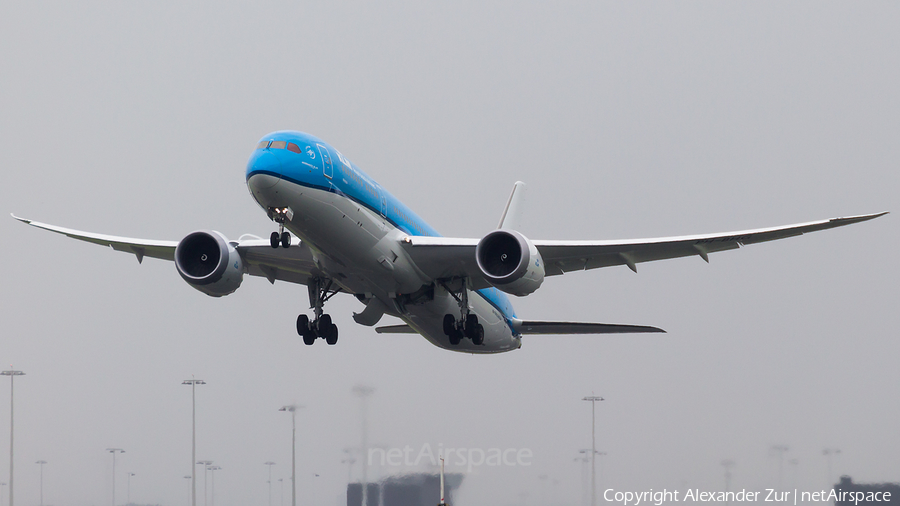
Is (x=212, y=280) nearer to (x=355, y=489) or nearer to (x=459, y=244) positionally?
(x=459, y=244)

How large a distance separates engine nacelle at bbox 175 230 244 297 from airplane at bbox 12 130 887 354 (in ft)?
0.09

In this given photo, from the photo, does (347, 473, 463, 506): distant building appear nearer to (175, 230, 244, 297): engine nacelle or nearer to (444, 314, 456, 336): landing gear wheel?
(444, 314, 456, 336): landing gear wheel

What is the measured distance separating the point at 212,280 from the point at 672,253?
42.2 ft

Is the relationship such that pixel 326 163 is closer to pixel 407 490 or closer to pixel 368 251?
pixel 368 251

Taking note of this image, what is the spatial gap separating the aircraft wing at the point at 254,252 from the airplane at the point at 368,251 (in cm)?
4

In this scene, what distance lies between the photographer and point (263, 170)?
23234 mm

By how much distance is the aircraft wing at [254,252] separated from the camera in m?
28.5

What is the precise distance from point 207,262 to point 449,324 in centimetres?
731

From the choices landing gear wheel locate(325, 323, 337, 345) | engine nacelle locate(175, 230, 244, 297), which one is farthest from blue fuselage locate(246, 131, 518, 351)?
engine nacelle locate(175, 230, 244, 297)

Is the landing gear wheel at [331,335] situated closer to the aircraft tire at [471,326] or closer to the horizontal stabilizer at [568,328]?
the aircraft tire at [471,326]

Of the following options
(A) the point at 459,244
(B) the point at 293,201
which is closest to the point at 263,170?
(B) the point at 293,201

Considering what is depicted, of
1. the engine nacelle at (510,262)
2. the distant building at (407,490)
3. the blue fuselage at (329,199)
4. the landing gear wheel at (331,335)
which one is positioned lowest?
the distant building at (407,490)

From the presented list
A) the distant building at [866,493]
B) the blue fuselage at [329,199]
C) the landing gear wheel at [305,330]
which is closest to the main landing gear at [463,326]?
the blue fuselage at [329,199]

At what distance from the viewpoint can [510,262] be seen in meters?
26.6
